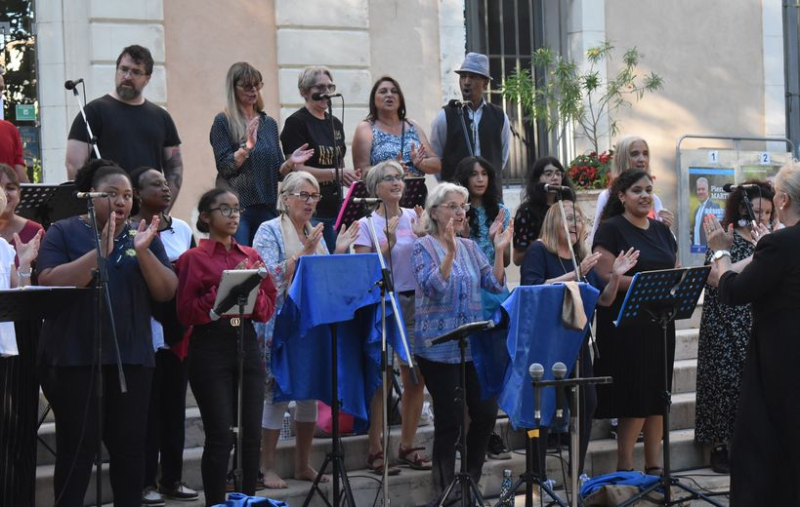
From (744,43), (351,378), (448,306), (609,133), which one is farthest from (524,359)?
(744,43)

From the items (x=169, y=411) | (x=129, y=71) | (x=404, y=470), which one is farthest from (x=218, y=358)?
(x=129, y=71)

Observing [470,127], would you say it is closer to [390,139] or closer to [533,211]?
[390,139]

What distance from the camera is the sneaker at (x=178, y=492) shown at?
708 cm

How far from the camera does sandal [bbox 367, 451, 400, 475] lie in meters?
7.65

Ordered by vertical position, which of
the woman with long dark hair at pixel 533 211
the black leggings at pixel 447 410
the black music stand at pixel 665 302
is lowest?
the black leggings at pixel 447 410

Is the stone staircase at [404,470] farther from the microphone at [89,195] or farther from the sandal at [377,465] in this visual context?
the microphone at [89,195]

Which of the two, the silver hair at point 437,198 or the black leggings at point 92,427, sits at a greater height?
the silver hair at point 437,198

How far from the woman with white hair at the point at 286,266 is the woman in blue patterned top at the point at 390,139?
48.5 inches

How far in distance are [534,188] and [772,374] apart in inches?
108

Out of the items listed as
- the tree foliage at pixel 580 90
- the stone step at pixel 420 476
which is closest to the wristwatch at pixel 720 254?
the stone step at pixel 420 476

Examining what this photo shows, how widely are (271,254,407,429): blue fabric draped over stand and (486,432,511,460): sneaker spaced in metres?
0.99

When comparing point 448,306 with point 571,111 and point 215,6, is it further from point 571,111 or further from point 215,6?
point 571,111

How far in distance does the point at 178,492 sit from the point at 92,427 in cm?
114

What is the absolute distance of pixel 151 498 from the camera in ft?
22.7
